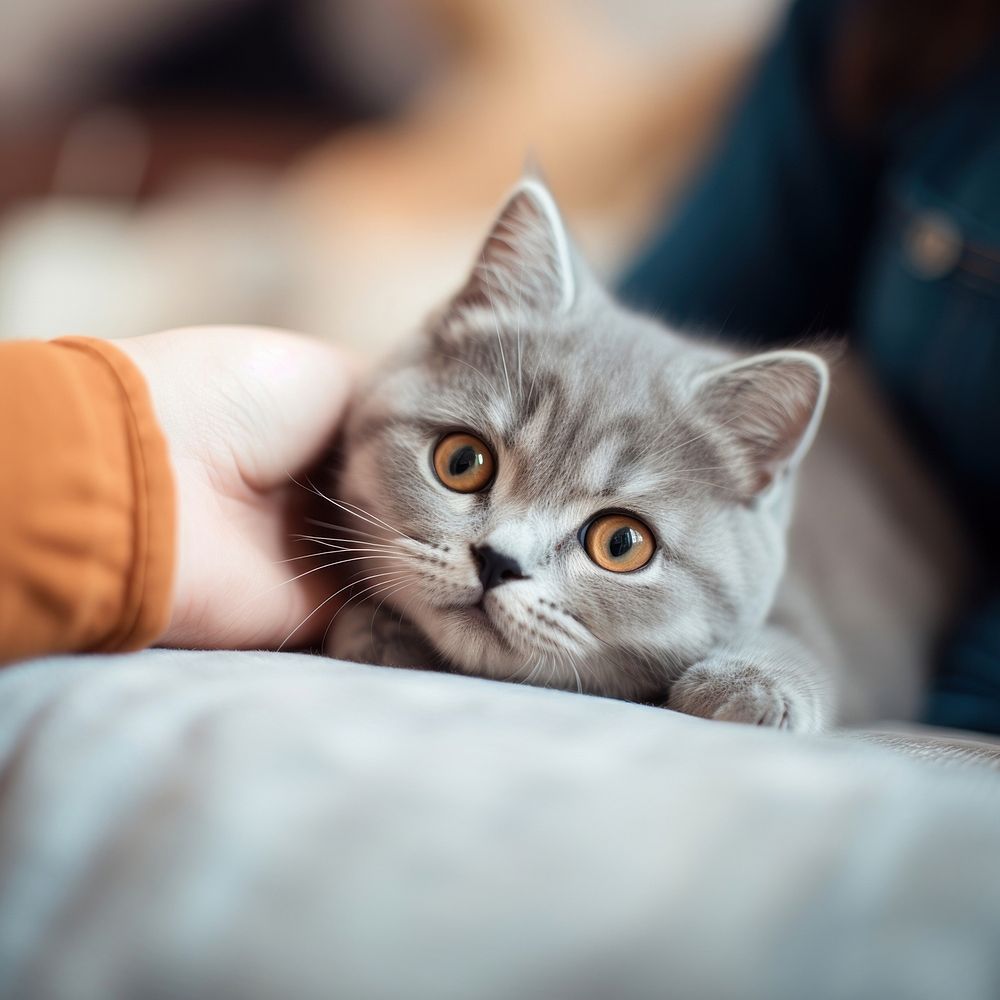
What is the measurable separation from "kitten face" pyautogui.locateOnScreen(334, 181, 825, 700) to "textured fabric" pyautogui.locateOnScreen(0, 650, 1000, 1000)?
0.82 feet

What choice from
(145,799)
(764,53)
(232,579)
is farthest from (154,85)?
(145,799)

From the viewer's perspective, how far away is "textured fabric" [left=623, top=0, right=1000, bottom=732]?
144cm

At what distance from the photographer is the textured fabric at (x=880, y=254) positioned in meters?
1.44

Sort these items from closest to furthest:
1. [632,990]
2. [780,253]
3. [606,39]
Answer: [632,990] < [780,253] < [606,39]

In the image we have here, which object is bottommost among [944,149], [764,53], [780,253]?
[780,253]

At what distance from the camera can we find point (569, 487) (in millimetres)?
954

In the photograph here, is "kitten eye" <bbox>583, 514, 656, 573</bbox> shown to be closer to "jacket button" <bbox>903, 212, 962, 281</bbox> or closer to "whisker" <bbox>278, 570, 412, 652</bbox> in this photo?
"whisker" <bbox>278, 570, 412, 652</bbox>

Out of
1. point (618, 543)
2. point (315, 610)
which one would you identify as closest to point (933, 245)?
point (618, 543)

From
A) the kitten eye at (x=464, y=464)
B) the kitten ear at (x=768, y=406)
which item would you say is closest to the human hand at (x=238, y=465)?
the kitten eye at (x=464, y=464)

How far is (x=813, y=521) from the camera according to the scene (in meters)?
1.39

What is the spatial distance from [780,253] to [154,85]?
2.48 m

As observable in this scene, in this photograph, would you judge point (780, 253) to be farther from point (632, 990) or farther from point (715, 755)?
point (632, 990)

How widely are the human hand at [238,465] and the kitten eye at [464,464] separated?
0.50 ft

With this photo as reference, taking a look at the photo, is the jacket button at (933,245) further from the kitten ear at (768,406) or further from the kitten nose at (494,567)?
the kitten nose at (494,567)
